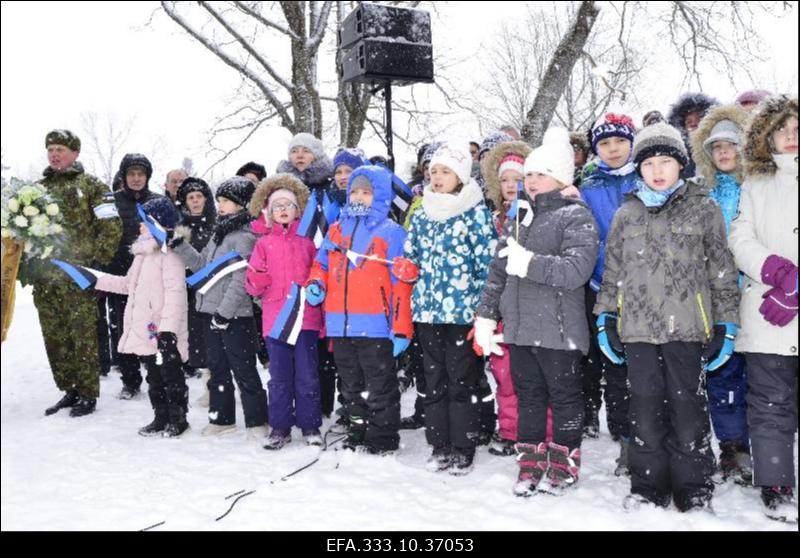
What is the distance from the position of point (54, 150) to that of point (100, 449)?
8.85 feet

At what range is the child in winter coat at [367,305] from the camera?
163 inches

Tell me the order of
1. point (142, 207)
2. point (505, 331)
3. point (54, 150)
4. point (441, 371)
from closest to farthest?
point (505, 331), point (441, 371), point (142, 207), point (54, 150)

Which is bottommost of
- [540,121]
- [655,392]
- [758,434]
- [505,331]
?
[758,434]

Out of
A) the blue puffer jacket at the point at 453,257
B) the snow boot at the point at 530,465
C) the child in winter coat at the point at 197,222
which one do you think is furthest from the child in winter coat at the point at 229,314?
the snow boot at the point at 530,465

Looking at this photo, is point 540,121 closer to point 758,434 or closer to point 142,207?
point 142,207

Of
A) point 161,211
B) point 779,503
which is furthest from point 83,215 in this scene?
point 779,503

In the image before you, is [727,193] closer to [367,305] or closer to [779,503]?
[779,503]

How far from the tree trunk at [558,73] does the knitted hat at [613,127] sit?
715 cm

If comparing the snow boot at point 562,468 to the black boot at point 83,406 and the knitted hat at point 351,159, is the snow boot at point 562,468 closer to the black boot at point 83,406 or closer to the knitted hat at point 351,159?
the knitted hat at point 351,159

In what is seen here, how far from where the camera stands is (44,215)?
374 cm

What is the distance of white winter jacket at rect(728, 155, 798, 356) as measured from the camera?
2.96 meters

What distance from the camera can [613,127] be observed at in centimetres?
386

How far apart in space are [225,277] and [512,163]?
2248 mm
